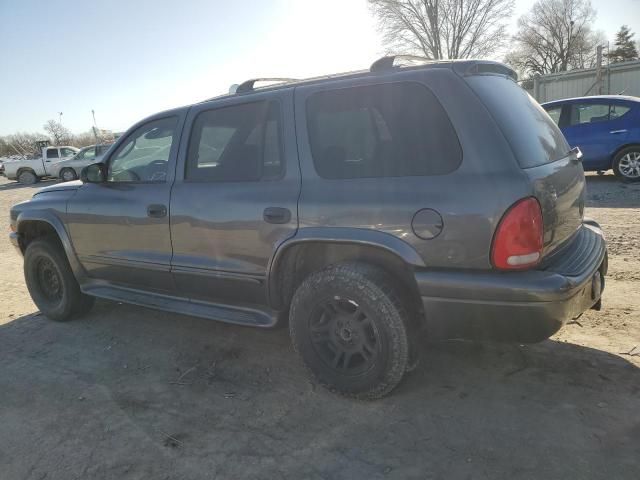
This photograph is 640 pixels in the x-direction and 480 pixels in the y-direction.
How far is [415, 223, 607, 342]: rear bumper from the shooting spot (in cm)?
235

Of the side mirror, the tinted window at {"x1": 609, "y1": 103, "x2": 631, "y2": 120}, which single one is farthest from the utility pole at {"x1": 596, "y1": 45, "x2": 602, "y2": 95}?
the side mirror

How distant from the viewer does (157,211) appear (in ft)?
11.6

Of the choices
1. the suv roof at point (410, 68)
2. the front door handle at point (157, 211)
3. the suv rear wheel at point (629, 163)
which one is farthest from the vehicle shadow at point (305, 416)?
the suv rear wheel at point (629, 163)

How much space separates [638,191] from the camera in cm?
827

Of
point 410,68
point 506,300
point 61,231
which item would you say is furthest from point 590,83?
point 61,231

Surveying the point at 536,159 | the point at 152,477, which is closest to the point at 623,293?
the point at 536,159

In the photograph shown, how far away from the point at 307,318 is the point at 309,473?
34.6 inches

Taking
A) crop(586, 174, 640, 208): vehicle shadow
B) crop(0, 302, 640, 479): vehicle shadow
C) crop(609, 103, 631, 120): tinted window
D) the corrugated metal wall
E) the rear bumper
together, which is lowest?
crop(0, 302, 640, 479): vehicle shadow

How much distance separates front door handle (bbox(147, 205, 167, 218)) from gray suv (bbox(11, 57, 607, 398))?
0.05 feet

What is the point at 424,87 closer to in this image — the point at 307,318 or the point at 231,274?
the point at 307,318

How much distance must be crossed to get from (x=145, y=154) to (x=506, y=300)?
9.29 ft

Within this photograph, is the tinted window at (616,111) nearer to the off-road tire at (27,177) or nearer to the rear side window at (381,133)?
the rear side window at (381,133)

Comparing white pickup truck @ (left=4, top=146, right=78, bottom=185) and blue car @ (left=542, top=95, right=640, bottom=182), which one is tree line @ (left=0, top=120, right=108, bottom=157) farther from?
blue car @ (left=542, top=95, right=640, bottom=182)

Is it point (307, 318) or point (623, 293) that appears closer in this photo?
point (307, 318)
